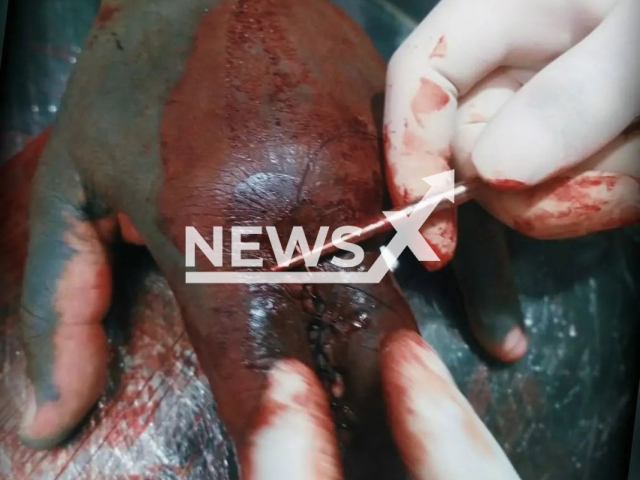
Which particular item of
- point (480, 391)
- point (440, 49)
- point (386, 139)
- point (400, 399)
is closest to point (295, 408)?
point (400, 399)

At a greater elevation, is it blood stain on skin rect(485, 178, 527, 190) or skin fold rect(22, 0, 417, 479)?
blood stain on skin rect(485, 178, 527, 190)

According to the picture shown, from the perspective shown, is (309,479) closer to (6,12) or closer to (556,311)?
(556,311)

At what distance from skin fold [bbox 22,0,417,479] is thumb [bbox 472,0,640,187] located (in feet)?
0.44

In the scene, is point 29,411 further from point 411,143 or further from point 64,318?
point 411,143

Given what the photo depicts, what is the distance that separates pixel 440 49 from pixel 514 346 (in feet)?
1.16

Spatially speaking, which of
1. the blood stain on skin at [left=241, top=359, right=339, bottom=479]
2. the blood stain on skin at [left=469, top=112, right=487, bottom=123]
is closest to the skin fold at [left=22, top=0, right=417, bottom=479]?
the blood stain on skin at [left=241, top=359, right=339, bottom=479]

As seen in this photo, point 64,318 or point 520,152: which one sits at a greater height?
point 520,152

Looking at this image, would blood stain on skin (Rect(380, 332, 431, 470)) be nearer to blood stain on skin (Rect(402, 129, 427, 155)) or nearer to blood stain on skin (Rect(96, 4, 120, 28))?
blood stain on skin (Rect(402, 129, 427, 155))

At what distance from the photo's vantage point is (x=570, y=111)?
2.25 feet

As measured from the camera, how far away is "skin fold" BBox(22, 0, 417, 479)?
706 millimetres

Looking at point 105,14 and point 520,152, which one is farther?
point 105,14

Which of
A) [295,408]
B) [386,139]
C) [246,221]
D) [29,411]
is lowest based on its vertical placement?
[29,411]

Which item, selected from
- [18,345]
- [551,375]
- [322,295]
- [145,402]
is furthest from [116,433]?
[551,375]

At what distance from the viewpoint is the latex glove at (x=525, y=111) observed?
2.26ft
